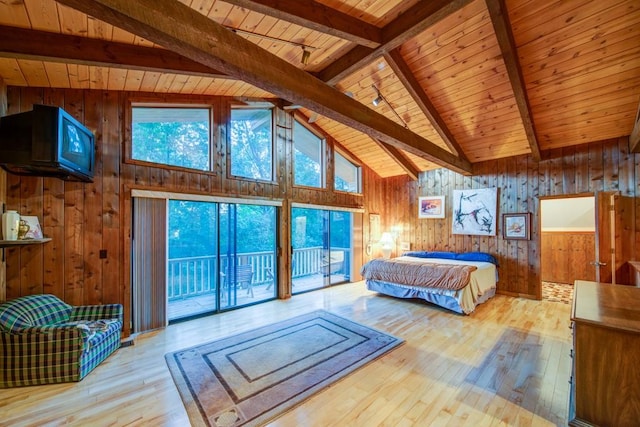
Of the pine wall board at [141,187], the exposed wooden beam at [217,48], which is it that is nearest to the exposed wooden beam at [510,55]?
the pine wall board at [141,187]

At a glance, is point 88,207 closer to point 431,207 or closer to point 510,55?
point 510,55

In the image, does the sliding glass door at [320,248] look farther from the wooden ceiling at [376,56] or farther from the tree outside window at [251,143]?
the wooden ceiling at [376,56]

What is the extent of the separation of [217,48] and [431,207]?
595 cm

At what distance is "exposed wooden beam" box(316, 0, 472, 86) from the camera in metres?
2.36

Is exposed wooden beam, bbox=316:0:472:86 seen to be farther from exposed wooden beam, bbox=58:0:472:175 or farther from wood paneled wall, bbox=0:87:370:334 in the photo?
wood paneled wall, bbox=0:87:370:334

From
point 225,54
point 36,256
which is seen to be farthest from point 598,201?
point 36,256

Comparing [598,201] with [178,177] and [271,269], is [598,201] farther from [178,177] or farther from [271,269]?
[178,177]

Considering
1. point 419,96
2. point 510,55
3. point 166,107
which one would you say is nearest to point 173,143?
point 166,107

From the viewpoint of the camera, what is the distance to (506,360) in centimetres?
277

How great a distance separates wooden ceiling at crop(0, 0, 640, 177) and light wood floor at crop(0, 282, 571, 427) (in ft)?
8.46

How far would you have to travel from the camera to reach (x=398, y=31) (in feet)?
8.86

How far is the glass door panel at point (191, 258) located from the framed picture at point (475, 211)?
516 cm

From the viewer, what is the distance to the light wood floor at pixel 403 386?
6.55ft

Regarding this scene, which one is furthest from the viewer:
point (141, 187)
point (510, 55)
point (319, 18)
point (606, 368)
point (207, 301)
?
point (207, 301)
